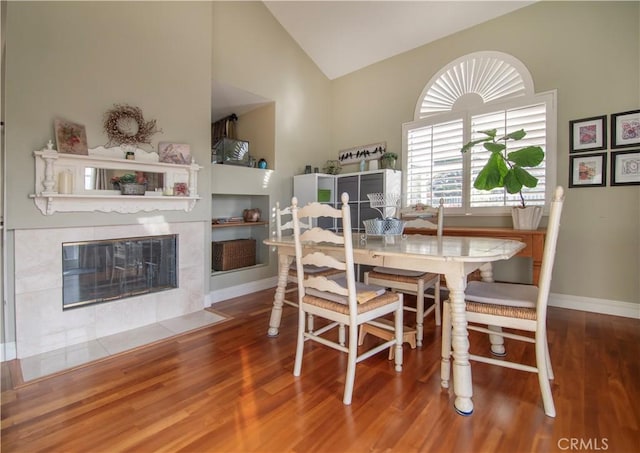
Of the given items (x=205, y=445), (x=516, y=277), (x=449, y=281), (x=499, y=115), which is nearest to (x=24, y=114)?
(x=205, y=445)

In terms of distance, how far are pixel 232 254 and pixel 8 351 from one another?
2.07 meters

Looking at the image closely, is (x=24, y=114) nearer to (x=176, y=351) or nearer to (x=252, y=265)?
(x=176, y=351)

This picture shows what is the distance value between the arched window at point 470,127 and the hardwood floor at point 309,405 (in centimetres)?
168

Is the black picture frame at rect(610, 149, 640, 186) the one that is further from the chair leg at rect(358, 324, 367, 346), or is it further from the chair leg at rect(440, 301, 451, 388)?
the chair leg at rect(358, 324, 367, 346)

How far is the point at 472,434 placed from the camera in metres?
1.39

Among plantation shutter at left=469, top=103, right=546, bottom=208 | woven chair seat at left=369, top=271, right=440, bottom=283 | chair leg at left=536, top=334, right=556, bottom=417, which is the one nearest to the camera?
chair leg at left=536, top=334, right=556, bottom=417

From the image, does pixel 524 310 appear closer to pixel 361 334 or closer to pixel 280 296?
pixel 361 334

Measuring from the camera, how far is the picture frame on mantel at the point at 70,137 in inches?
88.7

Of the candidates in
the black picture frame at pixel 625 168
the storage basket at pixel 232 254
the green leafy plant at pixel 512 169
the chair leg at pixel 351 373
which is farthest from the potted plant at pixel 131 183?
the black picture frame at pixel 625 168

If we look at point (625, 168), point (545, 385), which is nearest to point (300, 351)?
point (545, 385)

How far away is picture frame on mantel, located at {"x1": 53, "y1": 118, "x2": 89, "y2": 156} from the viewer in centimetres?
225

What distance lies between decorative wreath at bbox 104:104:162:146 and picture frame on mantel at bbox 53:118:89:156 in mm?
177

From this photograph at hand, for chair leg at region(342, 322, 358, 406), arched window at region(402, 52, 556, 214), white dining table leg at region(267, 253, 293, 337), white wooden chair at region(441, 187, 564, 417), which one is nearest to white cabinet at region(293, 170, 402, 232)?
arched window at region(402, 52, 556, 214)

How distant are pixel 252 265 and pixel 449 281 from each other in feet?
9.58
